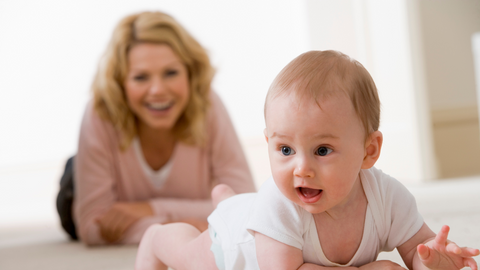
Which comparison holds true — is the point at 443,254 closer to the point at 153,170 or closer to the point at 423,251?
the point at 423,251

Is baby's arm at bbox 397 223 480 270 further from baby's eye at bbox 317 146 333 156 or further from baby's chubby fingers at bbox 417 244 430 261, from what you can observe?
baby's eye at bbox 317 146 333 156

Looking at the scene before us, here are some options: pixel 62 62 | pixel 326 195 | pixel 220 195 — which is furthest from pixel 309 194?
pixel 62 62

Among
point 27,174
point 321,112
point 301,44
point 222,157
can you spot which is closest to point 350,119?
point 321,112

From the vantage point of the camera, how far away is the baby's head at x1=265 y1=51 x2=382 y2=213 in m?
0.57

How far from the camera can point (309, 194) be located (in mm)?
602

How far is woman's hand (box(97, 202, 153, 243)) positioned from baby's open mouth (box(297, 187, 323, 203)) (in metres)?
0.81

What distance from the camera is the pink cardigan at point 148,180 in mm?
1382

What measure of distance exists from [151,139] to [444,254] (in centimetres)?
108

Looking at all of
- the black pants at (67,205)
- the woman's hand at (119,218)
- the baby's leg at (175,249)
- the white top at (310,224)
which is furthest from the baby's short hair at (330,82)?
the black pants at (67,205)

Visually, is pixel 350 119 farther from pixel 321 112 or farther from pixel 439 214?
pixel 439 214

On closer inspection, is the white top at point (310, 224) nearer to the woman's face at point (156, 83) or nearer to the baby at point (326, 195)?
the baby at point (326, 195)

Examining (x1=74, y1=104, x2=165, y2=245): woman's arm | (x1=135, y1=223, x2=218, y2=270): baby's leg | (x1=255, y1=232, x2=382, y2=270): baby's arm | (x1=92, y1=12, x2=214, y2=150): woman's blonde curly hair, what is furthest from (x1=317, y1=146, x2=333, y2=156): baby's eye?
(x1=92, y1=12, x2=214, y2=150): woman's blonde curly hair

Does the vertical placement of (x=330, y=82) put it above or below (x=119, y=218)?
above

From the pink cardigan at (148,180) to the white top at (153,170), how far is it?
11mm
